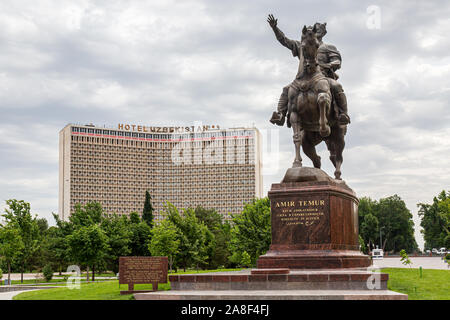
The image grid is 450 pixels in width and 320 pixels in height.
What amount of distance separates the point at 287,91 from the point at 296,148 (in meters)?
2.01

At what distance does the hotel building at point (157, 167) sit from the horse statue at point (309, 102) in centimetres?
12621

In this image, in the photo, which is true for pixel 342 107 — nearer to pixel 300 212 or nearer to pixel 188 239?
pixel 300 212

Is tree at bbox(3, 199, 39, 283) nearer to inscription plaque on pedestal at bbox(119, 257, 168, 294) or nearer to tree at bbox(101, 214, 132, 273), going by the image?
tree at bbox(101, 214, 132, 273)

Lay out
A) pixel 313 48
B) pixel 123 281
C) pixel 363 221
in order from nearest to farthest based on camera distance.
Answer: pixel 313 48, pixel 123 281, pixel 363 221

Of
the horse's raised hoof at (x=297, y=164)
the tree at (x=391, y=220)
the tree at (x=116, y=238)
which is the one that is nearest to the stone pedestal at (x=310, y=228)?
the horse's raised hoof at (x=297, y=164)

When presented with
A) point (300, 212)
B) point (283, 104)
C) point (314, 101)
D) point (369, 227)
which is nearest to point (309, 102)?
point (314, 101)

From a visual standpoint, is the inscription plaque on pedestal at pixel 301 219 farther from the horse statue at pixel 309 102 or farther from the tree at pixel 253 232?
the tree at pixel 253 232

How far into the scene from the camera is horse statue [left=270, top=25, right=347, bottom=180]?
592 inches

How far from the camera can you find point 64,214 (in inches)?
5482

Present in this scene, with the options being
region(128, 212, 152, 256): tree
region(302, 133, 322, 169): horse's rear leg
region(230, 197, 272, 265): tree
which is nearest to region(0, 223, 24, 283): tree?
region(128, 212, 152, 256): tree

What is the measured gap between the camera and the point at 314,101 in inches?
608

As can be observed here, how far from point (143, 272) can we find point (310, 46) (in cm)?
873
